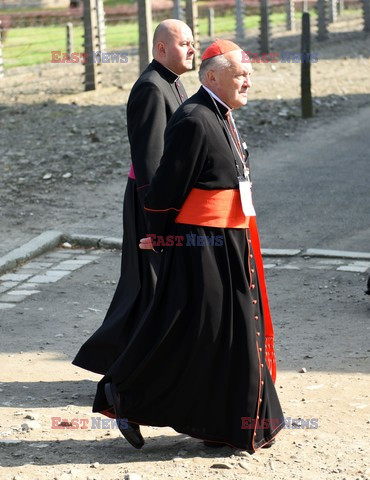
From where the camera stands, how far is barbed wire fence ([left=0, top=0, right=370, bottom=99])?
1797cm

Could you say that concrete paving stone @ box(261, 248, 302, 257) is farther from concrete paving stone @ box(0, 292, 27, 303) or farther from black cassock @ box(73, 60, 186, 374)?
black cassock @ box(73, 60, 186, 374)

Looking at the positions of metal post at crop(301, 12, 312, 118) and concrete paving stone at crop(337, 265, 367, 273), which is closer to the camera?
concrete paving stone at crop(337, 265, 367, 273)

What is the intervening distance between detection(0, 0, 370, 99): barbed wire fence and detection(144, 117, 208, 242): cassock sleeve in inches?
400

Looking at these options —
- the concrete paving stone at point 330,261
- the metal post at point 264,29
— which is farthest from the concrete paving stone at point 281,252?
the metal post at point 264,29

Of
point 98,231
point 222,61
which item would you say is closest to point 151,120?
point 222,61

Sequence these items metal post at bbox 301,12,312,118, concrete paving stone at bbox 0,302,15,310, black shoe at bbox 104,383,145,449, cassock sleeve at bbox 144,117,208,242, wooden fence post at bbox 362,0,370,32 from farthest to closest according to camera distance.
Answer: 1. wooden fence post at bbox 362,0,370,32
2. metal post at bbox 301,12,312,118
3. concrete paving stone at bbox 0,302,15,310
4. black shoe at bbox 104,383,145,449
5. cassock sleeve at bbox 144,117,208,242

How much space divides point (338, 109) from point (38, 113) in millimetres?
4606

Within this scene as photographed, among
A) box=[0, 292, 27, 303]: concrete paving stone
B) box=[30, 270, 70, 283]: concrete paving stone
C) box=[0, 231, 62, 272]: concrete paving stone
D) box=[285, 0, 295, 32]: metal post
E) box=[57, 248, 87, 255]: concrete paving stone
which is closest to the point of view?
box=[0, 292, 27, 303]: concrete paving stone

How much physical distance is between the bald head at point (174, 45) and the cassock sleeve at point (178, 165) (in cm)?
104

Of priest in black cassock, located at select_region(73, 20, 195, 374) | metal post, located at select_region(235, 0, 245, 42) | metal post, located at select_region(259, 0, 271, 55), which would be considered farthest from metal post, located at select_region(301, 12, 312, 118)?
metal post, located at select_region(235, 0, 245, 42)

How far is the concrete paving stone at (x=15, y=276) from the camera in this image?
9297mm

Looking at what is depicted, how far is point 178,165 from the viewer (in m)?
5.27

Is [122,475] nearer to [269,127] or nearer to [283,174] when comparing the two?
[283,174]

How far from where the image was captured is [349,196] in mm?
11953
